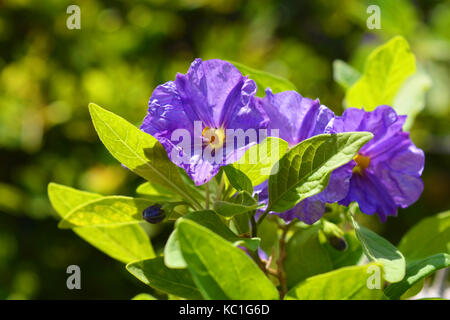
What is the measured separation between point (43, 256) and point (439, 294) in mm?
1528

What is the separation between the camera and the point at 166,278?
0.81 meters

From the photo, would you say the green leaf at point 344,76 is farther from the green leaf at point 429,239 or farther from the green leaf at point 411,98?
the green leaf at point 429,239

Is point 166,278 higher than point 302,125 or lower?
lower

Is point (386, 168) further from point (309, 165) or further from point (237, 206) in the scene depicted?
point (237, 206)

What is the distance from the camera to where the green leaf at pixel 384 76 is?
3.67ft

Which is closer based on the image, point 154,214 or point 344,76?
point 154,214

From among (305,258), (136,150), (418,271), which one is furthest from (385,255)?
(136,150)

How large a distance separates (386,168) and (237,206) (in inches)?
13.5

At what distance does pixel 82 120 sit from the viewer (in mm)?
2117

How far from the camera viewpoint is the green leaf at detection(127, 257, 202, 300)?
81 centimetres

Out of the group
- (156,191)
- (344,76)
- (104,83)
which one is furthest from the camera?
(104,83)

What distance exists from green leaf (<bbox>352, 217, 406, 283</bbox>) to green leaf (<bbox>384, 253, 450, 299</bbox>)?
0.16ft

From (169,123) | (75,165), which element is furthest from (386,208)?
(75,165)

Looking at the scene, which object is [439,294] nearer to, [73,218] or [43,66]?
[73,218]
